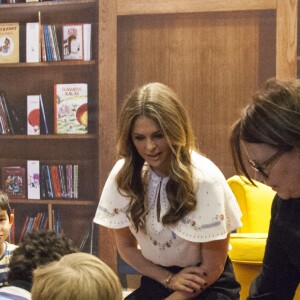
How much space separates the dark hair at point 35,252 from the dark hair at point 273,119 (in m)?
0.88

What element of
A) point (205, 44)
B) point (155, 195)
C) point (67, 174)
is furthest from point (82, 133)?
point (155, 195)

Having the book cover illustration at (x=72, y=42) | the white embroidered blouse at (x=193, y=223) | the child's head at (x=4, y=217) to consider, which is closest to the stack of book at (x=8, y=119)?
the book cover illustration at (x=72, y=42)

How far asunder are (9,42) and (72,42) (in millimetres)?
384

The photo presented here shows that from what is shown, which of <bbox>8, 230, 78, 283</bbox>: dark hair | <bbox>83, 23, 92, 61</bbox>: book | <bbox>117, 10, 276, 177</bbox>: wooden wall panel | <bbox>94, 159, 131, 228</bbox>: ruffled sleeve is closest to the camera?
<bbox>8, 230, 78, 283</bbox>: dark hair

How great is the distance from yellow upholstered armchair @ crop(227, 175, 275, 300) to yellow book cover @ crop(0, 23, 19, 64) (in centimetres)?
154

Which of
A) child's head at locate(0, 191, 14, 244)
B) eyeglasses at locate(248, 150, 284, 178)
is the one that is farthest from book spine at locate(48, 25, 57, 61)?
eyeglasses at locate(248, 150, 284, 178)

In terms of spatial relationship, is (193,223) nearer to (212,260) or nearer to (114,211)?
(212,260)

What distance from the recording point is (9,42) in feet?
12.2

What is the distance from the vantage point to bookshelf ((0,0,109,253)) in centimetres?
366

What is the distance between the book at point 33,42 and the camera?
3.67 m

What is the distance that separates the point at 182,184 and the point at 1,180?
6.43 ft

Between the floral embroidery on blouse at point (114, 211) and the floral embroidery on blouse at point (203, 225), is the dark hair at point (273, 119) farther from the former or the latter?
the floral embroidery on blouse at point (114, 211)

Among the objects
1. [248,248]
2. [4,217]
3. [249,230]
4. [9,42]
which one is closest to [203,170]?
[248,248]

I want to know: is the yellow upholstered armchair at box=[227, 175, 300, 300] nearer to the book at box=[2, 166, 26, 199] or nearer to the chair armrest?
the chair armrest
